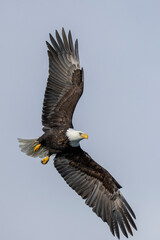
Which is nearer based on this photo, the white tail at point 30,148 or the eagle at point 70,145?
the eagle at point 70,145

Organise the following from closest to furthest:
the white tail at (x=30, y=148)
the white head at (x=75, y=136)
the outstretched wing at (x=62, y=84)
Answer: the white head at (x=75, y=136) < the outstretched wing at (x=62, y=84) < the white tail at (x=30, y=148)

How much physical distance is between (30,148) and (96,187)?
1716 mm

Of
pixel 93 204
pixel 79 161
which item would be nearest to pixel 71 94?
pixel 79 161

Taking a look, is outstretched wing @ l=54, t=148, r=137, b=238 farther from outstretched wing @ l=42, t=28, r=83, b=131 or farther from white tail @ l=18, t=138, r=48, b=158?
outstretched wing @ l=42, t=28, r=83, b=131

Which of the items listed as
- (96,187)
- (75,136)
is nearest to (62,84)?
(75,136)

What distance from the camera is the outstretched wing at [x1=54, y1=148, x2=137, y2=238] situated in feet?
45.0

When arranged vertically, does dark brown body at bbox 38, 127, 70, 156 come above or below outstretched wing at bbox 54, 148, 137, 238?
above

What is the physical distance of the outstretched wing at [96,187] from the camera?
13.7 metres

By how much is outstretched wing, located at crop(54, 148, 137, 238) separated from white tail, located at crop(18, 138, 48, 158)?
0.35 m

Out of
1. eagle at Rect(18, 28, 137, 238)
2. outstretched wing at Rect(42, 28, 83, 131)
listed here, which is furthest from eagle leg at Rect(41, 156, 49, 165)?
outstretched wing at Rect(42, 28, 83, 131)

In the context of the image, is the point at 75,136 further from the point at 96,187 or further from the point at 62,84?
the point at 96,187

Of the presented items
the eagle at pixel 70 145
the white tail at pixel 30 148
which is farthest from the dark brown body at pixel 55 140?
the white tail at pixel 30 148

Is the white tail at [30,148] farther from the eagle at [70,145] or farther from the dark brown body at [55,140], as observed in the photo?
the dark brown body at [55,140]

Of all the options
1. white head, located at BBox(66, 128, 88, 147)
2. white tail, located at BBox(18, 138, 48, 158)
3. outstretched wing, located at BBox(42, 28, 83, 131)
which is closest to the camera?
white head, located at BBox(66, 128, 88, 147)
